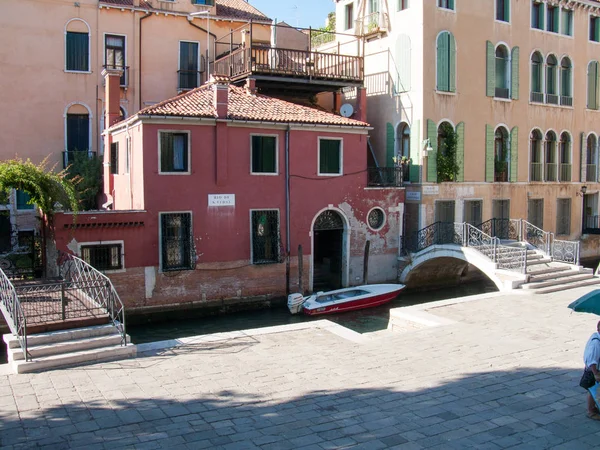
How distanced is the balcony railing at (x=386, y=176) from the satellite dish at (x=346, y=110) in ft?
7.66

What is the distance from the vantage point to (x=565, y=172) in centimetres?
2761

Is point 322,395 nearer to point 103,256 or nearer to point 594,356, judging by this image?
point 594,356

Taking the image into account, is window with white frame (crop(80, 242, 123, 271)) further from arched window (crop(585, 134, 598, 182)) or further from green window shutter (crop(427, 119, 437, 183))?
arched window (crop(585, 134, 598, 182))

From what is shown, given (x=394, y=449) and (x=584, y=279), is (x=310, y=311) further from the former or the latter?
(x=394, y=449)

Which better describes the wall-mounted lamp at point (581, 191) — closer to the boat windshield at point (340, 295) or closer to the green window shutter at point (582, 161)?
the green window shutter at point (582, 161)

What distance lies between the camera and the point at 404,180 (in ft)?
77.2

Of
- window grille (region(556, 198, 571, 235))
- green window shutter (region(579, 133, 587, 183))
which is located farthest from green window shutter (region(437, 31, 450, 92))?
green window shutter (region(579, 133, 587, 183))

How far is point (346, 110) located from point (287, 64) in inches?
111

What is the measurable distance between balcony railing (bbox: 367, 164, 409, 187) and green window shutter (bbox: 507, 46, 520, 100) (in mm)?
6095

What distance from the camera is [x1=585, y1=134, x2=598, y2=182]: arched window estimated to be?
94.0 ft

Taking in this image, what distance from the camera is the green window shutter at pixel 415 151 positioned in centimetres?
2278

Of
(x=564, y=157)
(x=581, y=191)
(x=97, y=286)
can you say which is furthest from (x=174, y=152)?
(x=581, y=191)

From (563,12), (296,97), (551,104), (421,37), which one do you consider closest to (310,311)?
(296,97)

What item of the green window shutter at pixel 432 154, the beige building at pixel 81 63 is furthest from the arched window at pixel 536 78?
the beige building at pixel 81 63
